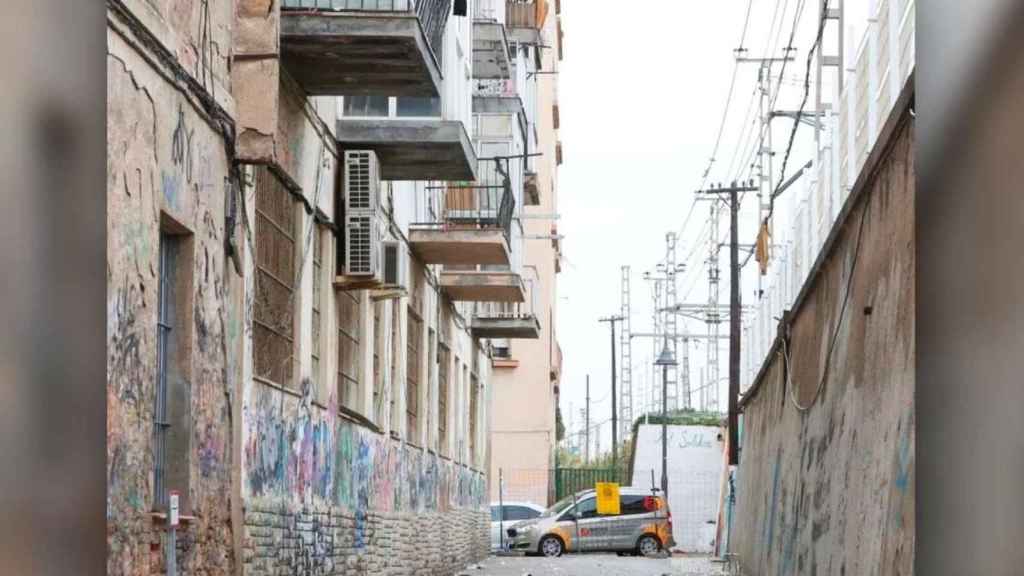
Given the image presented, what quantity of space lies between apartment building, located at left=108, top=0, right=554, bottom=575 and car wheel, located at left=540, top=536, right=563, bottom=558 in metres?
16.2

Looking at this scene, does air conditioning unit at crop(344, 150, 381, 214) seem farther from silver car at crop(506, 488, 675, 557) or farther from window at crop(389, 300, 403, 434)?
silver car at crop(506, 488, 675, 557)

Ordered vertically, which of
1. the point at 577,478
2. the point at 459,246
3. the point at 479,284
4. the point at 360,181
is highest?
the point at 360,181

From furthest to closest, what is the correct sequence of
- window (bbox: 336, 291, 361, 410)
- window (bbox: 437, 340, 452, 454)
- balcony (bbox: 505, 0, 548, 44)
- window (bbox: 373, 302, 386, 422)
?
balcony (bbox: 505, 0, 548, 44) < window (bbox: 437, 340, 452, 454) < window (bbox: 373, 302, 386, 422) < window (bbox: 336, 291, 361, 410)

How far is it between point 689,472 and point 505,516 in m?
11.3

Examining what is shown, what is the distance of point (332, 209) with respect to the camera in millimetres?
18375

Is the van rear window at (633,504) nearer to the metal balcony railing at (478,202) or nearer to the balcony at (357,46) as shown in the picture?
the metal balcony railing at (478,202)

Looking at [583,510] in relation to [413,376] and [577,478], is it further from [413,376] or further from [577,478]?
[413,376]

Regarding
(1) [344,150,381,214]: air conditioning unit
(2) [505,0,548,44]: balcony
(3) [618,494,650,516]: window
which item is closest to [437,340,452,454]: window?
(2) [505,0,548,44]: balcony

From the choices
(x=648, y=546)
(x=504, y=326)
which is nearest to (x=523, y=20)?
(x=504, y=326)

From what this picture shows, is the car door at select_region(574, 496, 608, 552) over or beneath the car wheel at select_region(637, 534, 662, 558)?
over

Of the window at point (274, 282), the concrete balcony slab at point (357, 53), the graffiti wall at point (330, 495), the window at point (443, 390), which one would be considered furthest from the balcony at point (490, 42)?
the window at point (274, 282)

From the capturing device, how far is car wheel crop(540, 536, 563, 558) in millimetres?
43781

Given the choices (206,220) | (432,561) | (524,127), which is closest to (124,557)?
(206,220)

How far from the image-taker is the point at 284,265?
52.1 ft
